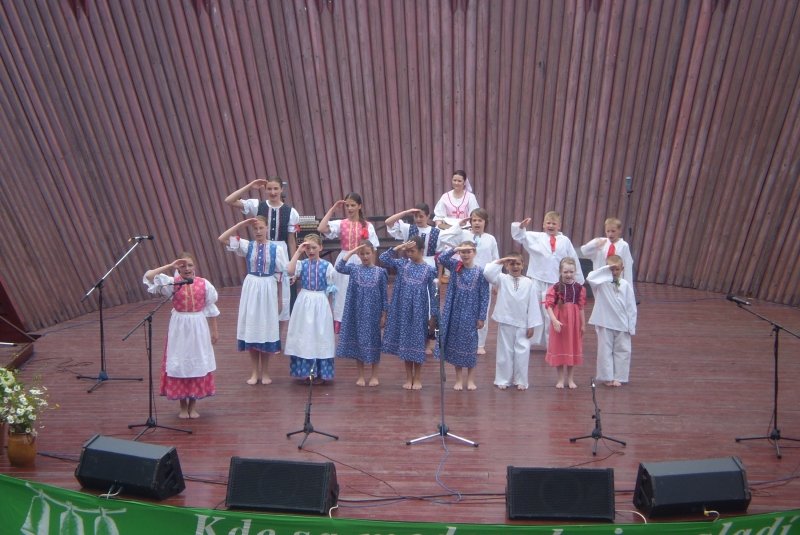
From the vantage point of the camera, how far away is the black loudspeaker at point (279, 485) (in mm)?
5250

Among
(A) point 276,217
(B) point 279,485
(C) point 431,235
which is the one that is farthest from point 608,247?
(B) point 279,485

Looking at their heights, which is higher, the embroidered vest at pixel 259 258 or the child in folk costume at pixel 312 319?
the embroidered vest at pixel 259 258

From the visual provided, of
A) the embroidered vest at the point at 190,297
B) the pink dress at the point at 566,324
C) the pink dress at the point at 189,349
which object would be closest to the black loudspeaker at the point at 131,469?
the pink dress at the point at 189,349

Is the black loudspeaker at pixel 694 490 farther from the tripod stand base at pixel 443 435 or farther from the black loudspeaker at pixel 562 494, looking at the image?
the tripod stand base at pixel 443 435

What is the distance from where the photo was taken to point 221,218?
37.9 feet

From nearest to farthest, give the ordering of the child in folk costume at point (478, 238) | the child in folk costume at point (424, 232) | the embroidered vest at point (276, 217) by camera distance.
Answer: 1. the child in folk costume at point (424, 232)
2. the child in folk costume at point (478, 238)
3. the embroidered vest at point (276, 217)

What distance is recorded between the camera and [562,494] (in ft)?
17.1

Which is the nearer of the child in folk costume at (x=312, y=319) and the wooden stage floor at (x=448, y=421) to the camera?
the wooden stage floor at (x=448, y=421)

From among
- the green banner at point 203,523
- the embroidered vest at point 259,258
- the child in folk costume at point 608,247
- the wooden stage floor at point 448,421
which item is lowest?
the wooden stage floor at point 448,421

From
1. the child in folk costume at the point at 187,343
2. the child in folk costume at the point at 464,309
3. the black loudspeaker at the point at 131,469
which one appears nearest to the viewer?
the black loudspeaker at the point at 131,469

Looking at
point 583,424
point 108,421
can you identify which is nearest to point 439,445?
point 583,424

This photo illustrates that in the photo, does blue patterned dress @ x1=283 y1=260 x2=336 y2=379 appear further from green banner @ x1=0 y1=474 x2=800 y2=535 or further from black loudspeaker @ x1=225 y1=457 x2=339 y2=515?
green banner @ x1=0 y1=474 x2=800 y2=535

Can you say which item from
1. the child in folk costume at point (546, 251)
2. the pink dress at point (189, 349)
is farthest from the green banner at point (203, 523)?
the child in folk costume at point (546, 251)

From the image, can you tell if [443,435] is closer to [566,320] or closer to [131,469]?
[566,320]
